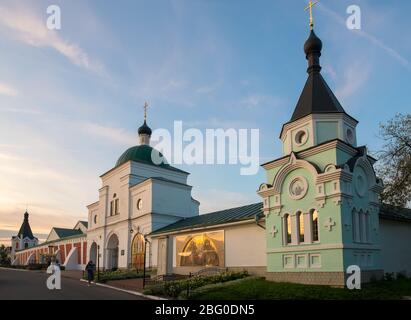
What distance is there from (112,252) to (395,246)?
85.0 ft

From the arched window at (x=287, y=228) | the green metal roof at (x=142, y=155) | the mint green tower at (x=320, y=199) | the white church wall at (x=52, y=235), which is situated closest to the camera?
the mint green tower at (x=320, y=199)

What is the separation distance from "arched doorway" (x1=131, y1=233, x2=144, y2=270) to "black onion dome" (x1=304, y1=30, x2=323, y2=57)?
19.9 metres

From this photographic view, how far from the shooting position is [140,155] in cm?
3612

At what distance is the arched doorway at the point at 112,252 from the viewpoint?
36.2 metres

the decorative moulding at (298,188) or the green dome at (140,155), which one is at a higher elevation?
the green dome at (140,155)

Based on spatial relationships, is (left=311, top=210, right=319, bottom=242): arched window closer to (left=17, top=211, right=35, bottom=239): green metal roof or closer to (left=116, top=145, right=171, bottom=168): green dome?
(left=116, top=145, right=171, bottom=168): green dome

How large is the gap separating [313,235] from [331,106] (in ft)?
19.4

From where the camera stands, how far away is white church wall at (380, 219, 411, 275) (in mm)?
18406

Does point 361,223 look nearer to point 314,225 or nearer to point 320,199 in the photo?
point 314,225

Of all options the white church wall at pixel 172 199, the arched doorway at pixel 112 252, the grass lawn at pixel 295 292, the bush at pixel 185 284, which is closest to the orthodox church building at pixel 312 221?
the grass lawn at pixel 295 292

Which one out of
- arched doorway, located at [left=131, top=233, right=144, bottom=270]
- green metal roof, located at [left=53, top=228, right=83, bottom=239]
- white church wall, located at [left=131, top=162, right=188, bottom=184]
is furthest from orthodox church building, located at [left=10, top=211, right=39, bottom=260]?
arched doorway, located at [left=131, top=233, right=144, bottom=270]

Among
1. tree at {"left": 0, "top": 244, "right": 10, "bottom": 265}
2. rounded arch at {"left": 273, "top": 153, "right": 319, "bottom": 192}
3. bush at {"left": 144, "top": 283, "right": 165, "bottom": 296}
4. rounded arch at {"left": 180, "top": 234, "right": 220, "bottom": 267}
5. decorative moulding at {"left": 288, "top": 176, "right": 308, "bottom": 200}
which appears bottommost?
tree at {"left": 0, "top": 244, "right": 10, "bottom": 265}

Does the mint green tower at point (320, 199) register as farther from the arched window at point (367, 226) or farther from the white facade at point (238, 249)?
the white facade at point (238, 249)
